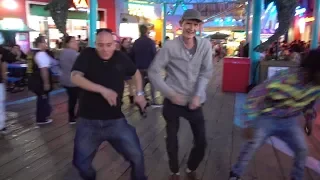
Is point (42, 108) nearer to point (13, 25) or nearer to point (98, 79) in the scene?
point (98, 79)

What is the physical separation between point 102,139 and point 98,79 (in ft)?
1.54

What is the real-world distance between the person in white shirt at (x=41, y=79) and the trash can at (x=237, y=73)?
5105 millimetres

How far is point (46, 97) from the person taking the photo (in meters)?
5.66

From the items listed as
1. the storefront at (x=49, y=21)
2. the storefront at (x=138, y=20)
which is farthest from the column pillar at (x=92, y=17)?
the storefront at (x=138, y=20)

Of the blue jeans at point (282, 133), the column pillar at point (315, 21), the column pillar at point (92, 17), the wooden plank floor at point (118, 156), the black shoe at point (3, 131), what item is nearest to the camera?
the blue jeans at point (282, 133)

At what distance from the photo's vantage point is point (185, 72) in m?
3.13

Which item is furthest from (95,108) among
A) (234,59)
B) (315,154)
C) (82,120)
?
(234,59)

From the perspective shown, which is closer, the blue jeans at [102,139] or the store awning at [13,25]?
the blue jeans at [102,139]

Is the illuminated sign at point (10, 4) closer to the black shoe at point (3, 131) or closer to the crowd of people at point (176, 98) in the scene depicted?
the black shoe at point (3, 131)

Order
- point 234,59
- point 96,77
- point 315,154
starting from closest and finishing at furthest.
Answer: point 96,77
point 315,154
point 234,59

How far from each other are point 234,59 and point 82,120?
7.01 m

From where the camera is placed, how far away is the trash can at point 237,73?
9102mm

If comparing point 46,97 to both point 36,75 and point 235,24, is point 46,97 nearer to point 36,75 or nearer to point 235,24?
point 36,75

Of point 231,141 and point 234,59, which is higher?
point 234,59
